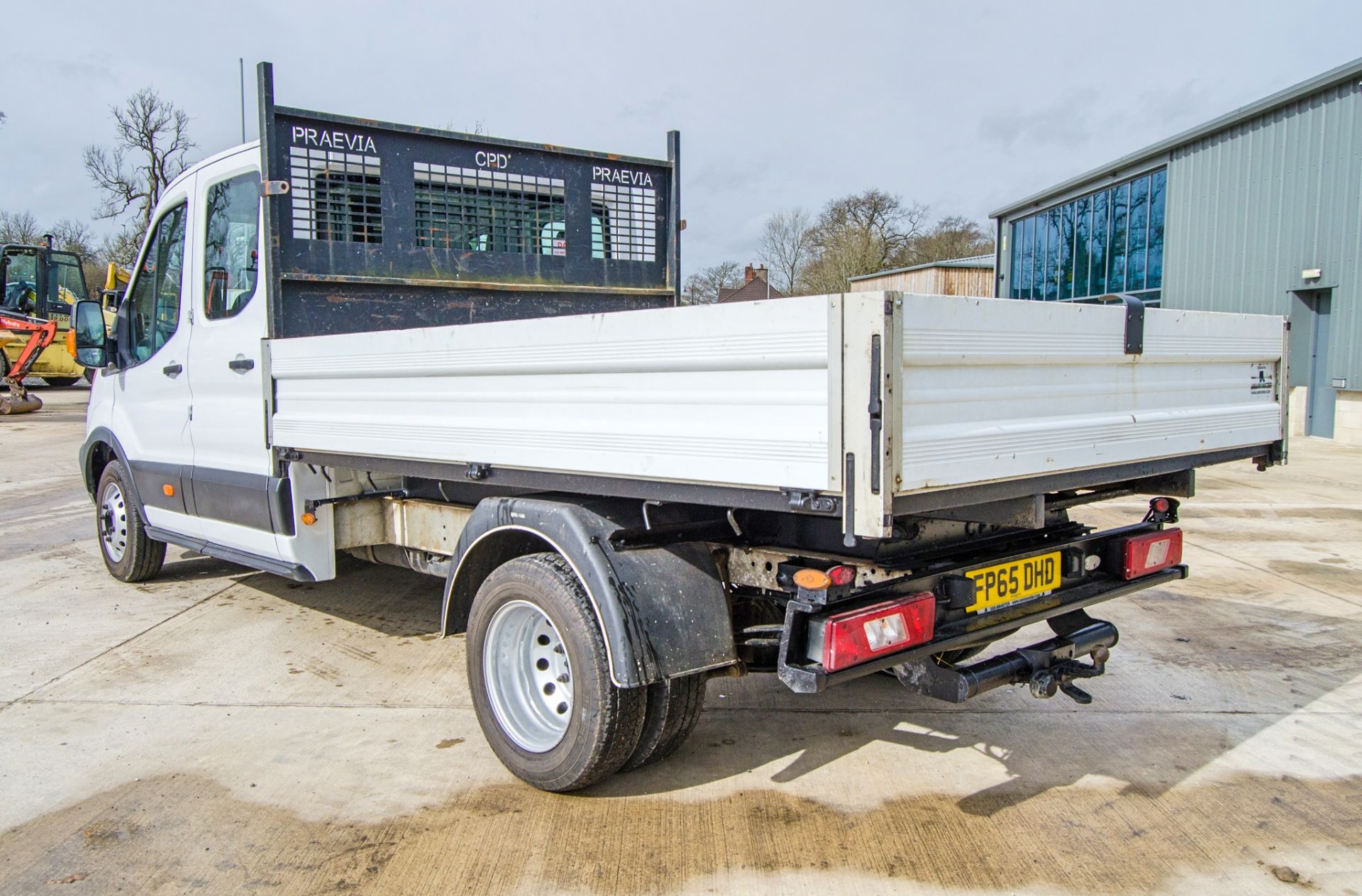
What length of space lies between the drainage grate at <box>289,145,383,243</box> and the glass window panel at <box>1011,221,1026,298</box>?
2209cm

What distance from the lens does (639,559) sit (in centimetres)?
294

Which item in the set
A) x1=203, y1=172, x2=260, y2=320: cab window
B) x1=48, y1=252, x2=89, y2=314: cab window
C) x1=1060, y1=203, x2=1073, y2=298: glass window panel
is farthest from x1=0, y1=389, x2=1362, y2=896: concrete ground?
x1=1060, y1=203, x2=1073, y2=298: glass window panel

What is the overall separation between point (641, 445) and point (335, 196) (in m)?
2.92

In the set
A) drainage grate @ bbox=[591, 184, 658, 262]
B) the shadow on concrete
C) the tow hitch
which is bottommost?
the shadow on concrete

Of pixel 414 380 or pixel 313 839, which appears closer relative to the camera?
pixel 313 839

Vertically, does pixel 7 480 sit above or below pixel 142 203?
below

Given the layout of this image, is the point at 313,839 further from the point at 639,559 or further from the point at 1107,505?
the point at 1107,505

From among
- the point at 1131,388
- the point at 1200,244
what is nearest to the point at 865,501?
the point at 1131,388

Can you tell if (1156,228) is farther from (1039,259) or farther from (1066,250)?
(1039,259)

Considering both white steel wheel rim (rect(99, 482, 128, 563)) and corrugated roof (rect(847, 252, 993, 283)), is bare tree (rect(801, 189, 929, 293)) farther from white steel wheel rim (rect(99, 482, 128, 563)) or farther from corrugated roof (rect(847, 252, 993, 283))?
white steel wheel rim (rect(99, 482, 128, 563))

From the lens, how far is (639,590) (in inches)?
113

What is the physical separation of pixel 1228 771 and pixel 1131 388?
61.2 inches

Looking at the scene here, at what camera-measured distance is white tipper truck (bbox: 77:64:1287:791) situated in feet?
8.07

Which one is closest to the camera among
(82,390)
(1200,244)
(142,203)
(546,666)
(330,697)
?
(546,666)
